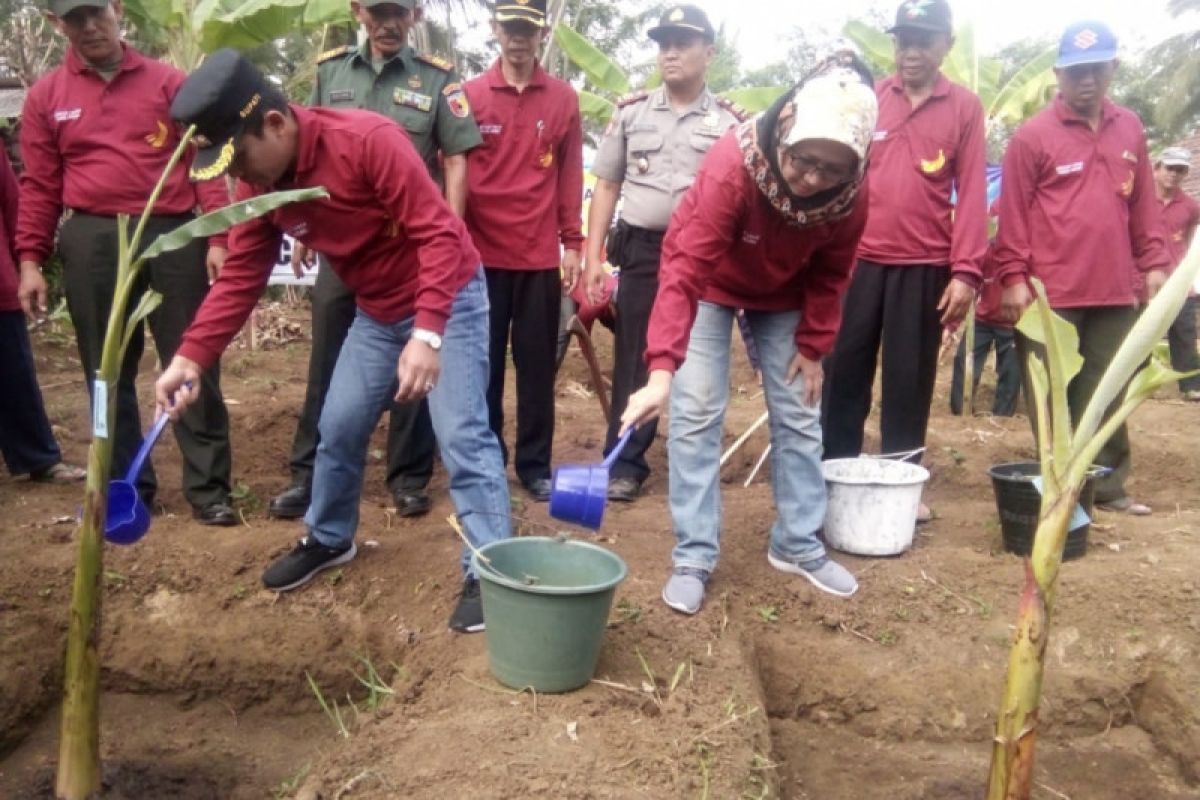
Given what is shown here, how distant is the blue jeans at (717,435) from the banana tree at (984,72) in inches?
242

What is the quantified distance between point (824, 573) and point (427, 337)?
5.70 ft

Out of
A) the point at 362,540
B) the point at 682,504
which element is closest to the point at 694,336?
the point at 682,504

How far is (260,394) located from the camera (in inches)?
263

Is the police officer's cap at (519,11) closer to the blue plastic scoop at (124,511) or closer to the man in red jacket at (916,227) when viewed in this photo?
the man in red jacket at (916,227)

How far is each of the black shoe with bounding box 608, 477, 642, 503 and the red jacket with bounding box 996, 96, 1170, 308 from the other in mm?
1871

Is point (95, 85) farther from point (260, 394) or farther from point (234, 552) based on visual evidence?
point (260, 394)

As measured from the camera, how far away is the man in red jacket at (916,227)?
4188 millimetres

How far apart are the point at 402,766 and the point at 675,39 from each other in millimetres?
3202

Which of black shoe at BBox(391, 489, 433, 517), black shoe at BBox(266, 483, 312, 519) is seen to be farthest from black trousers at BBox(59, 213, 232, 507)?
black shoe at BBox(391, 489, 433, 517)

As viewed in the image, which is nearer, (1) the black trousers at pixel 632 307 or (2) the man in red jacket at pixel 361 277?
(2) the man in red jacket at pixel 361 277

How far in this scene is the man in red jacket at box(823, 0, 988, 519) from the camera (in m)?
4.19

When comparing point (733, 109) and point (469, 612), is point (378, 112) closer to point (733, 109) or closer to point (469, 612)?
point (733, 109)

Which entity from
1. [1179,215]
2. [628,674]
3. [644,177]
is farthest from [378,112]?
[1179,215]

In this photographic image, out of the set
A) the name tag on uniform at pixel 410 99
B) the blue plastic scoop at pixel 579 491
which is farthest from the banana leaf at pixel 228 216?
the name tag on uniform at pixel 410 99
